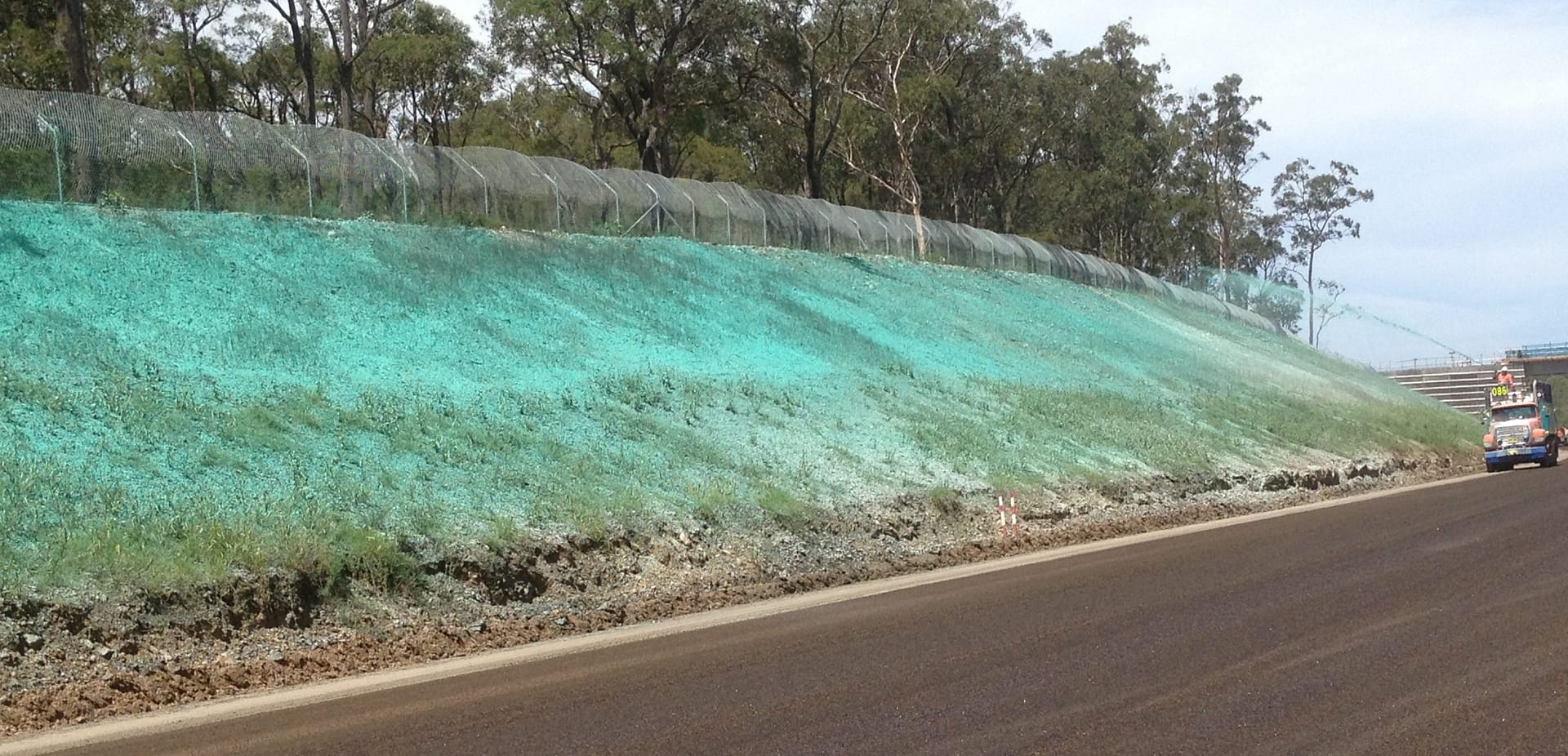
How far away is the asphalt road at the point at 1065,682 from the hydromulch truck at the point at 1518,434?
26.1 metres

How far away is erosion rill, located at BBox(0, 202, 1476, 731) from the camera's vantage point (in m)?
14.4

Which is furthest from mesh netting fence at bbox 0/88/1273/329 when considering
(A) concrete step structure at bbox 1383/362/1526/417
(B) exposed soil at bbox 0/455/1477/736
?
(A) concrete step structure at bbox 1383/362/1526/417

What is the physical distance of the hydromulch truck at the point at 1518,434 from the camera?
128 ft

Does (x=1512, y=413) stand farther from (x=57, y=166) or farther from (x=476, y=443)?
(x=57, y=166)

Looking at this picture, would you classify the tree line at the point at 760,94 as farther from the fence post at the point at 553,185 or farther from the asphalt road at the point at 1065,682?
the asphalt road at the point at 1065,682

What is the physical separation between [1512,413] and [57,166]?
3774 centimetres

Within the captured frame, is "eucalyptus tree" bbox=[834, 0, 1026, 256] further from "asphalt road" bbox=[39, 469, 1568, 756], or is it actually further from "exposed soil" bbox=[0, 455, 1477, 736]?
"asphalt road" bbox=[39, 469, 1568, 756]

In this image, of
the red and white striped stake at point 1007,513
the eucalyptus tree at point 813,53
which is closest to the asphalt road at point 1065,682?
the red and white striped stake at point 1007,513

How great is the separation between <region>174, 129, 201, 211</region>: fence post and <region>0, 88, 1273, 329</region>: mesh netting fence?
0.02 meters

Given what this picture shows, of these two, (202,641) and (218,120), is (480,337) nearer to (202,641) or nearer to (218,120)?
(218,120)

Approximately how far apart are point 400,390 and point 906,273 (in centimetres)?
2735

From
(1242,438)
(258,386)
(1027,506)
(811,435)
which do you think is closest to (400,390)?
(258,386)

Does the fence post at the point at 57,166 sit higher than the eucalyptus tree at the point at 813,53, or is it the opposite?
the eucalyptus tree at the point at 813,53

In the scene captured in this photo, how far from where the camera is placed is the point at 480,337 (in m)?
26.4
